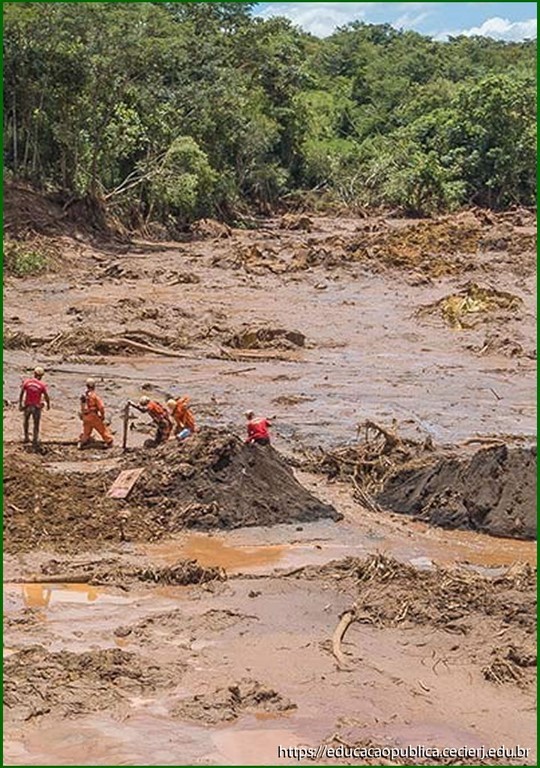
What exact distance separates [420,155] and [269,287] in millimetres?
25551

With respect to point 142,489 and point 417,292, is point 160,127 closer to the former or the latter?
point 417,292

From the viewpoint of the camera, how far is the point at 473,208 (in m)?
56.2

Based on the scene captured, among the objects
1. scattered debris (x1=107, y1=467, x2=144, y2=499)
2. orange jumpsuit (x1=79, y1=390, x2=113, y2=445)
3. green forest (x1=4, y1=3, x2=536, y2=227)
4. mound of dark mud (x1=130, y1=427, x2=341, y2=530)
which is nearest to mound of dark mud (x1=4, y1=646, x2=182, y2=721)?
mound of dark mud (x1=130, y1=427, x2=341, y2=530)

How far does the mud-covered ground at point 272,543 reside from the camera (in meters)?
9.08

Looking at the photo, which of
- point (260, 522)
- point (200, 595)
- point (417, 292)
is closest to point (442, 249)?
point (417, 292)

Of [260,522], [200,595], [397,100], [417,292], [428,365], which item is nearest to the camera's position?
[200,595]

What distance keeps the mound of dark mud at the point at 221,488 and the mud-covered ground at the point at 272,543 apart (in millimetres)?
30

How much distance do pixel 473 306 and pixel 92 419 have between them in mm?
16595

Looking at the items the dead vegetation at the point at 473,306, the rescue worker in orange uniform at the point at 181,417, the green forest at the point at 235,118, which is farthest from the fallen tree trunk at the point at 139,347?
the green forest at the point at 235,118

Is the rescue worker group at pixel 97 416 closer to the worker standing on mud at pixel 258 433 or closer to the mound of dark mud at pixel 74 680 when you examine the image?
the worker standing on mud at pixel 258 433

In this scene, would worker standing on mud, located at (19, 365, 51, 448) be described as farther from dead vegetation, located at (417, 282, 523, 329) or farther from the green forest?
the green forest

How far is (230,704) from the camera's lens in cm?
916

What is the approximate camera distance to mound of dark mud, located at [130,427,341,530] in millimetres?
14820

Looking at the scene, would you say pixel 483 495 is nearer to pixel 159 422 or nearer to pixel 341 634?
pixel 159 422
